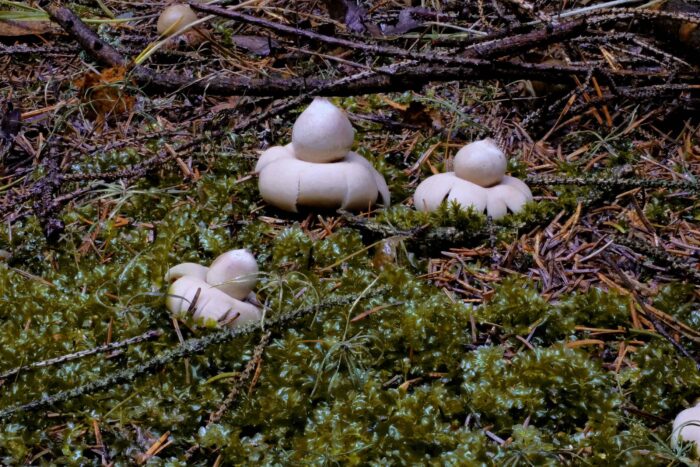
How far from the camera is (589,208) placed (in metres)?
2.67

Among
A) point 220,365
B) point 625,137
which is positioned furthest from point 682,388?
point 625,137

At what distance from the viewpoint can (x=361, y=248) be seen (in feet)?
7.92

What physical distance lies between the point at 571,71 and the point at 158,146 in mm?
1912

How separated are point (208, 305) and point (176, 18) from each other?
243 centimetres

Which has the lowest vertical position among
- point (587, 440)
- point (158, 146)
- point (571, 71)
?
point (587, 440)

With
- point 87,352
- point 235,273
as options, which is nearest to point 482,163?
point 235,273

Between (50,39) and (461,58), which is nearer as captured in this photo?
(461,58)

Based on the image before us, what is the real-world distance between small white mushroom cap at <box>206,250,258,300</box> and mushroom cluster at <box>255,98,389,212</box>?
512 mm

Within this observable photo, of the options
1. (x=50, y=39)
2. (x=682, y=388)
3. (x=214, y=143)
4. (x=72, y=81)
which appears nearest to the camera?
(x=682, y=388)

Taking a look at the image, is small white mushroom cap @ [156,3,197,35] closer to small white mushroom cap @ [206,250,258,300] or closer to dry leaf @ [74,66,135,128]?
dry leaf @ [74,66,135,128]

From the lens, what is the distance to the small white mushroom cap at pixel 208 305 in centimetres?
200

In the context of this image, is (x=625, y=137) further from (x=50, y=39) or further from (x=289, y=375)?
(x=50, y=39)

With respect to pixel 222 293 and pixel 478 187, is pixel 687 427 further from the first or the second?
pixel 222 293

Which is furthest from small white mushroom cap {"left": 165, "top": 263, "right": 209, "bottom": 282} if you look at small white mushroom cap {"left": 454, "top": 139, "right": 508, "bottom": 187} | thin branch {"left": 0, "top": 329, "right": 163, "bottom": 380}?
small white mushroom cap {"left": 454, "top": 139, "right": 508, "bottom": 187}
